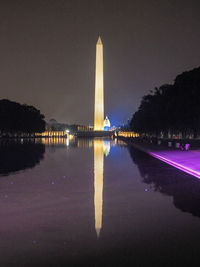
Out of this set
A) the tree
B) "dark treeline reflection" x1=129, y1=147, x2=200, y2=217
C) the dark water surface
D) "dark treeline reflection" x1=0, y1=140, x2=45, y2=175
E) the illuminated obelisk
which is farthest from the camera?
the tree

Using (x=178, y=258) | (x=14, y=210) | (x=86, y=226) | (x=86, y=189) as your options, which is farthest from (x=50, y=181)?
(x=178, y=258)

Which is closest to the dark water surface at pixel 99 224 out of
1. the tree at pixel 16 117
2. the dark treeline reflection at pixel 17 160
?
the dark treeline reflection at pixel 17 160

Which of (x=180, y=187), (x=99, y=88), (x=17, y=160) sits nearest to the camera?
(x=180, y=187)

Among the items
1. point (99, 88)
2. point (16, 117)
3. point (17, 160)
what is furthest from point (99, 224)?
point (16, 117)

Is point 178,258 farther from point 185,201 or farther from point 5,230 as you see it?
point 185,201

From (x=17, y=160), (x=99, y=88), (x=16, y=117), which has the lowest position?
(x=17, y=160)

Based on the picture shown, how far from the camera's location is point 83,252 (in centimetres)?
589

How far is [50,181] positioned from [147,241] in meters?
8.49

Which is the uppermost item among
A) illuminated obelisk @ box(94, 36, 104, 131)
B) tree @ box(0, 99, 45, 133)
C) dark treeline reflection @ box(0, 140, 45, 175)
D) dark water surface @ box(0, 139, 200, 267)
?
illuminated obelisk @ box(94, 36, 104, 131)

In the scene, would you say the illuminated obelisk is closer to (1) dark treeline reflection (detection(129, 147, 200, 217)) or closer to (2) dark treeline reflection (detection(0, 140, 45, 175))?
(2) dark treeline reflection (detection(0, 140, 45, 175))

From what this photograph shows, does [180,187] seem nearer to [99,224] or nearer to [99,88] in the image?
[99,224]

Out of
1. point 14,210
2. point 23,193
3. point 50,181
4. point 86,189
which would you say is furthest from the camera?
point 50,181

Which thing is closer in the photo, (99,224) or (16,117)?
(99,224)

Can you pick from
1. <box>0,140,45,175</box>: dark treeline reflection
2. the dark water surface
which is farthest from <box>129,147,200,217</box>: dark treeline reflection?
<box>0,140,45,175</box>: dark treeline reflection
